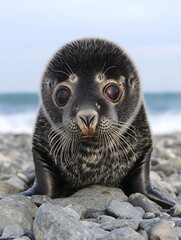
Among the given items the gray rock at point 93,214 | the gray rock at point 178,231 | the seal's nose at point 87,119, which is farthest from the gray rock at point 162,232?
the seal's nose at point 87,119

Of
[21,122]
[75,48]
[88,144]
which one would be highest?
[75,48]

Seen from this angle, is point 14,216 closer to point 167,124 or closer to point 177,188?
point 177,188

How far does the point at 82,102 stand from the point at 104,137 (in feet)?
1.50

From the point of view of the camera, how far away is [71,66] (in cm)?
491

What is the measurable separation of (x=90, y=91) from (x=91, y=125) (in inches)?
14.6

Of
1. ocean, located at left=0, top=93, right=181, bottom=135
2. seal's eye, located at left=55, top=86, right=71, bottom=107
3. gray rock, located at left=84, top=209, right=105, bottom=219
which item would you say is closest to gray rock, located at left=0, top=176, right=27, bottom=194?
seal's eye, located at left=55, top=86, right=71, bottom=107

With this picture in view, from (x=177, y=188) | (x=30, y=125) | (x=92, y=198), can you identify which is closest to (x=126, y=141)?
(x=92, y=198)

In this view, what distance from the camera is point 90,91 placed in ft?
15.4

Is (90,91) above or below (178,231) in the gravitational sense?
above

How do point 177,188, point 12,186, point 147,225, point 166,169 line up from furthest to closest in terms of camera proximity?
point 166,169 → point 177,188 → point 12,186 → point 147,225

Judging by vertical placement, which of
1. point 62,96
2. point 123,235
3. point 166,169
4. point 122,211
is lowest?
point 166,169

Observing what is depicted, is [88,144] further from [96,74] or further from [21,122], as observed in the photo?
[21,122]

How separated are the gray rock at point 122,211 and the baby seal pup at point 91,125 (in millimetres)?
612

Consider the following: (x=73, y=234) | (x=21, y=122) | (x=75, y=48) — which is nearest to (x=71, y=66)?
(x=75, y=48)
